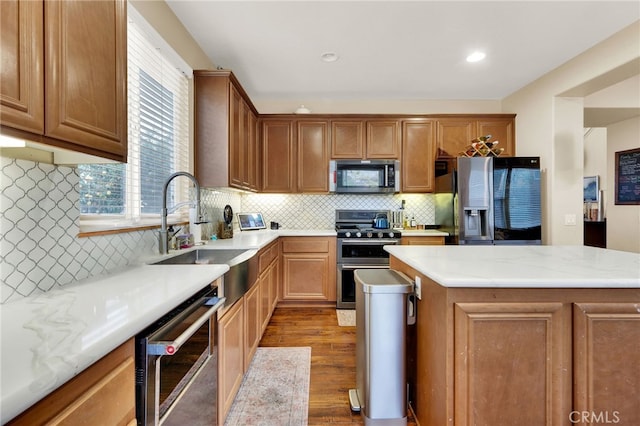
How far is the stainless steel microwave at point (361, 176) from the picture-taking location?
369cm

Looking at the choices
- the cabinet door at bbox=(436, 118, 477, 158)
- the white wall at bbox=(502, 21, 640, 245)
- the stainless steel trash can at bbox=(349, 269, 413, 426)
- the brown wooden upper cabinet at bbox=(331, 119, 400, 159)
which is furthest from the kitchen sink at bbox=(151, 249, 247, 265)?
the white wall at bbox=(502, 21, 640, 245)

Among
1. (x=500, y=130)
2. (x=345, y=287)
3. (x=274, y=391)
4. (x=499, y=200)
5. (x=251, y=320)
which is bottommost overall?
(x=274, y=391)

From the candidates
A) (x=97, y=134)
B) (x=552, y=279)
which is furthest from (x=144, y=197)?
(x=552, y=279)

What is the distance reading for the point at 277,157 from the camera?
3.81m

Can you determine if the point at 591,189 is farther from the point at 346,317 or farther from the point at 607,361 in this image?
the point at 607,361

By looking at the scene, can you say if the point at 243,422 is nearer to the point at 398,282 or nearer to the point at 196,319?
the point at 196,319

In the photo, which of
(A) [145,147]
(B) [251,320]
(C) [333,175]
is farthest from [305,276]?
(A) [145,147]

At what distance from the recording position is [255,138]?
3.55 metres

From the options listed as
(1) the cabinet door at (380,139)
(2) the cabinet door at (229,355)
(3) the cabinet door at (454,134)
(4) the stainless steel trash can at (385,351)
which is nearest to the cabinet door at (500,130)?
(3) the cabinet door at (454,134)

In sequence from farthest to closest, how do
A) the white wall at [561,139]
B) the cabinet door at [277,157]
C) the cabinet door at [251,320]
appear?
the cabinet door at [277,157] < the white wall at [561,139] < the cabinet door at [251,320]

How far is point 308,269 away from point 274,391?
1684 mm

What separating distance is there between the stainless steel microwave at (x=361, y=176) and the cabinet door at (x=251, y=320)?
5.98 feet

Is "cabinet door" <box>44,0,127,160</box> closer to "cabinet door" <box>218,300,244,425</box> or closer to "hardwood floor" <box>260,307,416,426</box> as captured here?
"cabinet door" <box>218,300,244,425</box>

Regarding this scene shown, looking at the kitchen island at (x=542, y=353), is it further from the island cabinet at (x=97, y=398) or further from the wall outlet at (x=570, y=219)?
the wall outlet at (x=570, y=219)
